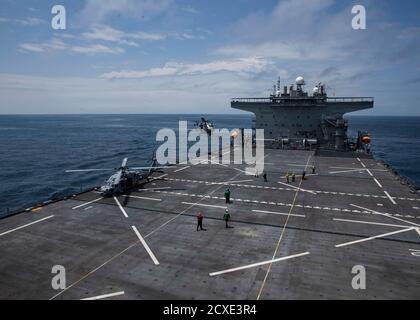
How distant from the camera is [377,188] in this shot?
33.7 meters

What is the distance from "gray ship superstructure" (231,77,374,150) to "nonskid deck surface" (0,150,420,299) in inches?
974

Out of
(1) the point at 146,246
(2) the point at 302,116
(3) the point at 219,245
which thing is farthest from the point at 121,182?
(2) the point at 302,116

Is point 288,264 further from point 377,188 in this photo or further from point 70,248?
point 377,188

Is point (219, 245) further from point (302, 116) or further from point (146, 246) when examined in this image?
point (302, 116)

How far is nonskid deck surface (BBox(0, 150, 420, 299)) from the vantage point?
48.0ft

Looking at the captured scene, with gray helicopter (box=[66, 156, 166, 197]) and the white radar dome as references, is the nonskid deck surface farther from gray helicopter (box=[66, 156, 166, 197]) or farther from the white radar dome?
the white radar dome

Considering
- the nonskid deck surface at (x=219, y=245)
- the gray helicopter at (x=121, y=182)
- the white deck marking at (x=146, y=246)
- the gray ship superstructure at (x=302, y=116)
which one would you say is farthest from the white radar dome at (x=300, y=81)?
the white deck marking at (x=146, y=246)

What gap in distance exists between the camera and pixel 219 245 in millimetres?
19359

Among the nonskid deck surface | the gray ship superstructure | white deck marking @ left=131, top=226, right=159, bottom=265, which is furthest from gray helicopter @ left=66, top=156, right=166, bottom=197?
the gray ship superstructure

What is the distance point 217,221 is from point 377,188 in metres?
20.1

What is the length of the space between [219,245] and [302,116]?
4365cm

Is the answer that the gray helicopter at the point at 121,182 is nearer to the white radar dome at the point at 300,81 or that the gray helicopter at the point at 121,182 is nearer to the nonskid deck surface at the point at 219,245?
the nonskid deck surface at the point at 219,245

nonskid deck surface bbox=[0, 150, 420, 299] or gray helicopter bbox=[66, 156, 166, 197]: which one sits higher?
gray helicopter bbox=[66, 156, 166, 197]
